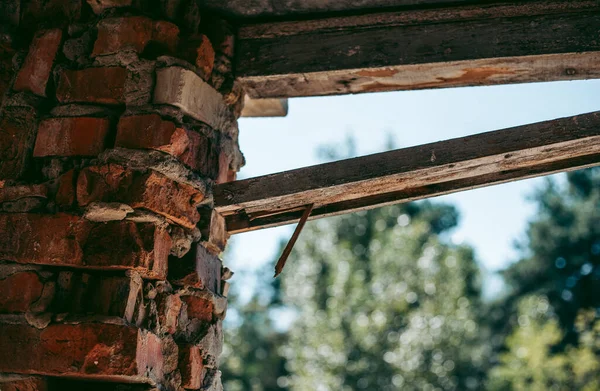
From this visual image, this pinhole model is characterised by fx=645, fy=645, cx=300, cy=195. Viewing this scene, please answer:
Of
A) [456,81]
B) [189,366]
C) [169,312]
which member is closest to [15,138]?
[169,312]

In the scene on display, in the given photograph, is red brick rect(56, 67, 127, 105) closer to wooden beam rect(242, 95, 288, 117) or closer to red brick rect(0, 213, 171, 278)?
red brick rect(0, 213, 171, 278)

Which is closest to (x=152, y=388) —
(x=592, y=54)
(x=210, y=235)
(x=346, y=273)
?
(x=210, y=235)

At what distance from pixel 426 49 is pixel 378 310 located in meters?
12.3

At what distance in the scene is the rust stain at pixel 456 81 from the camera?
1.81 metres

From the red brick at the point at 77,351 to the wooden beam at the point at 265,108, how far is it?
3.80 feet

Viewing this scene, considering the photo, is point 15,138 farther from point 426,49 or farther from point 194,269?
point 426,49

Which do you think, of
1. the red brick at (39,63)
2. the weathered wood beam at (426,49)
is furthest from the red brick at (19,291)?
the weathered wood beam at (426,49)

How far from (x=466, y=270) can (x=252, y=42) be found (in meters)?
15.4

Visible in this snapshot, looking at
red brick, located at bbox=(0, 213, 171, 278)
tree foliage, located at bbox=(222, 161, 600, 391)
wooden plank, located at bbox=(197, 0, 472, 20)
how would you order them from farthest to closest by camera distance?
tree foliage, located at bbox=(222, 161, 600, 391)
wooden plank, located at bbox=(197, 0, 472, 20)
red brick, located at bbox=(0, 213, 171, 278)

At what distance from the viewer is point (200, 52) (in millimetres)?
1743

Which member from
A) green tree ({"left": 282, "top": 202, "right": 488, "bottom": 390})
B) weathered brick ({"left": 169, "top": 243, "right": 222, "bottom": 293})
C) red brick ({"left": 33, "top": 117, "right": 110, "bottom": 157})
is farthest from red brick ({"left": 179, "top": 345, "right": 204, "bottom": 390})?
green tree ({"left": 282, "top": 202, "right": 488, "bottom": 390})

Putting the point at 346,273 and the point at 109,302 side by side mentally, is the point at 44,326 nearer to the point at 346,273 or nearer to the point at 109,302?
the point at 109,302

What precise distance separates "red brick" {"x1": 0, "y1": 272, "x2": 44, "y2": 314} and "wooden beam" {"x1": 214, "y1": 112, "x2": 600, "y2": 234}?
499 mm

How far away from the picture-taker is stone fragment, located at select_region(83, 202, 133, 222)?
4.93 feet
